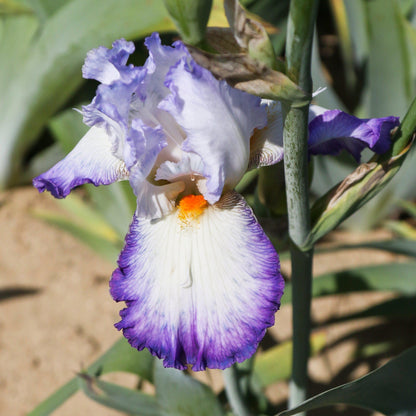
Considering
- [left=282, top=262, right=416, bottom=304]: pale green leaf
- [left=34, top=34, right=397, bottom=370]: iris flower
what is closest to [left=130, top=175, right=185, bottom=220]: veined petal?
[left=34, top=34, right=397, bottom=370]: iris flower

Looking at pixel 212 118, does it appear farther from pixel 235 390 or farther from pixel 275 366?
pixel 275 366

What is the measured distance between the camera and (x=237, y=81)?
43cm

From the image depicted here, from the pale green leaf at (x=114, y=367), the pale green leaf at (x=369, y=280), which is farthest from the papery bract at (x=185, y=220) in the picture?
the pale green leaf at (x=369, y=280)

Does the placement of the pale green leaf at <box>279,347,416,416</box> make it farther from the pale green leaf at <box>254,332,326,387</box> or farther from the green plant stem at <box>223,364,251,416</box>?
the pale green leaf at <box>254,332,326,387</box>

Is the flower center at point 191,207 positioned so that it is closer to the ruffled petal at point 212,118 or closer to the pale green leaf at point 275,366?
the ruffled petal at point 212,118

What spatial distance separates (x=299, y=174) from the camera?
51cm

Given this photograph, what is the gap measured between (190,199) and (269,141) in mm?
104

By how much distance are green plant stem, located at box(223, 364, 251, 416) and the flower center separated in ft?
0.82

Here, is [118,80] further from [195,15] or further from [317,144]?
[317,144]

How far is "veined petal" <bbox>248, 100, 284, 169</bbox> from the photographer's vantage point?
0.56 m

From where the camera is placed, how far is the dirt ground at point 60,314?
120 centimetres

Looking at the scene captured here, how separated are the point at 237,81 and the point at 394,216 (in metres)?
1.24

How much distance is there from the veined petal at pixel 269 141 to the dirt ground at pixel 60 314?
29.3 inches

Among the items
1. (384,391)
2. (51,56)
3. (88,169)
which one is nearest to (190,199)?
(88,169)
